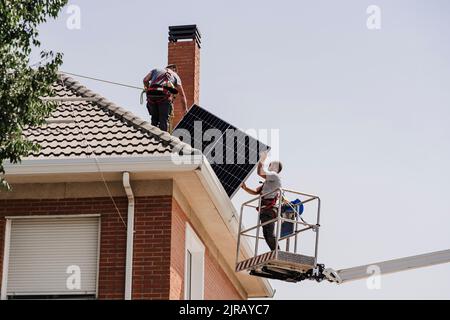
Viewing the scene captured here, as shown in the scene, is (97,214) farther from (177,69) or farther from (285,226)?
(177,69)

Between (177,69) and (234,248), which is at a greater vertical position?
(177,69)

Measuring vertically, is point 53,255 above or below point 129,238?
below

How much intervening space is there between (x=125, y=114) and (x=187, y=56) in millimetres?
6943

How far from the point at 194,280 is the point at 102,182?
10.3 feet

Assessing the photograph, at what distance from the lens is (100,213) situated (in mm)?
15047

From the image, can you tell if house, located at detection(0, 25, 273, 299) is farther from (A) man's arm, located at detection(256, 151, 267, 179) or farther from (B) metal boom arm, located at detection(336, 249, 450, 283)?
(B) metal boom arm, located at detection(336, 249, 450, 283)

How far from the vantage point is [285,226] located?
1722 cm

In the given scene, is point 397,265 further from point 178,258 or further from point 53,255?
point 53,255

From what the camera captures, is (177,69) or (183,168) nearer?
(183,168)

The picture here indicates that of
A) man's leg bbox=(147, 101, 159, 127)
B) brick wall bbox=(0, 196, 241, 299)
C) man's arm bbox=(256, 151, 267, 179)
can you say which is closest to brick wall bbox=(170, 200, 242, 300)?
brick wall bbox=(0, 196, 241, 299)

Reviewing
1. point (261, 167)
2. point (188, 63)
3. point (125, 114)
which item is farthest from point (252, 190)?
point (188, 63)

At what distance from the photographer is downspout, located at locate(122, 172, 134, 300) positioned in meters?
14.6
